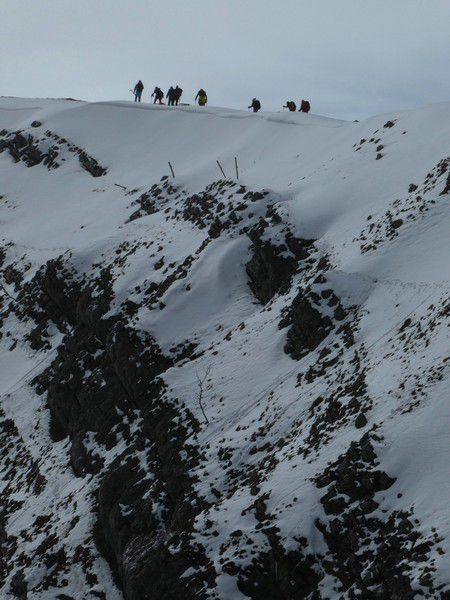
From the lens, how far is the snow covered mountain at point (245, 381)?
45.3ft

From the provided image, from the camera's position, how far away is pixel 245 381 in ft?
67.9

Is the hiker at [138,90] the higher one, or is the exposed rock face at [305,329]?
the hiker at [138,90]

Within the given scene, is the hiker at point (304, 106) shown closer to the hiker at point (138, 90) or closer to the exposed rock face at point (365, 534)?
the hiker at point (138, 90)

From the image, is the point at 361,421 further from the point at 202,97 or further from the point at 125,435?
the point at 202,97

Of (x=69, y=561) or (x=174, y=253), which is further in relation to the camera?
(x=174, y=253)

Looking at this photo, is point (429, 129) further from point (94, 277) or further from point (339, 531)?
point (339, 531)

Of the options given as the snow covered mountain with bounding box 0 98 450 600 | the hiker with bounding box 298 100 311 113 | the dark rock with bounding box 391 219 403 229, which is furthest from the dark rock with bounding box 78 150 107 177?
the dark rock with bounding box 391 219 403 229

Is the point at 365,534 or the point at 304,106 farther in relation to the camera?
the point at 304,106

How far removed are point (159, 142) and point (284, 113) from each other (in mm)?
10122

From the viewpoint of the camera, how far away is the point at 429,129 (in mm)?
27188

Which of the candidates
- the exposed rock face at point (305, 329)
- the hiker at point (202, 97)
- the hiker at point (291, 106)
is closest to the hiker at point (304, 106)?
the hiker at point (291, 106)

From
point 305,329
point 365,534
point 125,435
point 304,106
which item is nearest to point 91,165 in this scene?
Answer: point 304,106

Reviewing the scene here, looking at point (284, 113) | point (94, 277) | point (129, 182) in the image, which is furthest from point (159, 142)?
point (94, 277)

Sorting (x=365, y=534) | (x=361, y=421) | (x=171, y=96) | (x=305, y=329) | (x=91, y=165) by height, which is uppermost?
(x=171, y=96)
